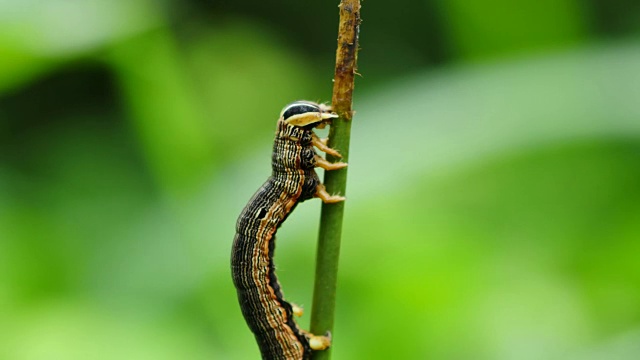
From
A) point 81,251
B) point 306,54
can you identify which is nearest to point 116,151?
point 81,251

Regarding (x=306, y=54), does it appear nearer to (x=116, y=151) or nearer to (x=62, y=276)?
(x=116, y=151)

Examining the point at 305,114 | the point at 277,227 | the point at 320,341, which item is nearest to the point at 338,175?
the point at 320,341

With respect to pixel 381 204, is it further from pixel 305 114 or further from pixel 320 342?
pixel 320 342

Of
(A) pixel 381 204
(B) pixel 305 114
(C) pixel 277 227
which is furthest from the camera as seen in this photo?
(A) pixel 381 204

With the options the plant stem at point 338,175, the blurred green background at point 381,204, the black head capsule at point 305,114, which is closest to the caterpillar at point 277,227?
the black head capsule at point 305,114

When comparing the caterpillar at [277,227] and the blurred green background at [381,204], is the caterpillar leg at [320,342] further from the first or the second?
the blurred green background at [381,204]


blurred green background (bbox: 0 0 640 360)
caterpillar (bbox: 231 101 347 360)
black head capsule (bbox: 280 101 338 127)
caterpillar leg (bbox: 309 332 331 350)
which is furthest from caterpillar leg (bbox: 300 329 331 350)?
blurred green background (bbox: 0 0 640 360)
